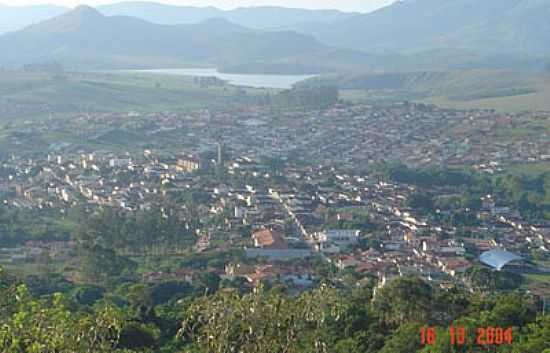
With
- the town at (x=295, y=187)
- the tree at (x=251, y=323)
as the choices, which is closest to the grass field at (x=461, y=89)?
the town at (x=295, y=187)

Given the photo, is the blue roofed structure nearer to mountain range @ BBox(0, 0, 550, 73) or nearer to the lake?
the lake

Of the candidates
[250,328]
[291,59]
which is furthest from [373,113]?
[291,59]

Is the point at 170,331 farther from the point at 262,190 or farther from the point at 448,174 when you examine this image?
the point at 448,174

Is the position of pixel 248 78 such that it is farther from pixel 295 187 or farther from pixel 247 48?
pixel 295 187

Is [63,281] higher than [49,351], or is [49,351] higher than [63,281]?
[49,351]

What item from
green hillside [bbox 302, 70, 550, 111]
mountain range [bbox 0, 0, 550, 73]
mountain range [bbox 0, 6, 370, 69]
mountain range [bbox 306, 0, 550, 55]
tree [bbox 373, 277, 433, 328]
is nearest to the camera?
tree [bbox 373, 277, 433, 328]

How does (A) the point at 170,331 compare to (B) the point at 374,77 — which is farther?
(B) the point at 374,77
